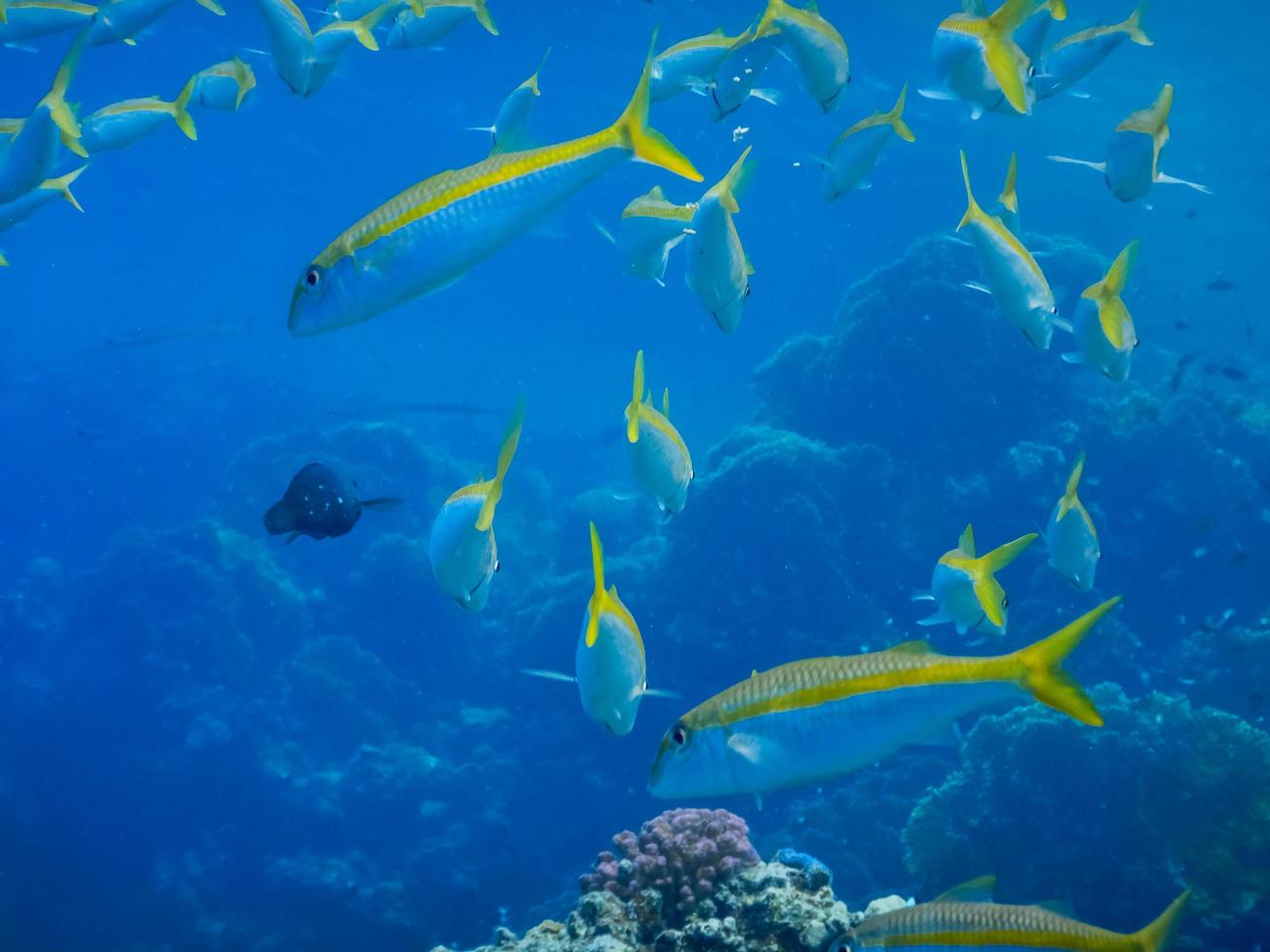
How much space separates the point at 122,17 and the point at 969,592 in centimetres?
626

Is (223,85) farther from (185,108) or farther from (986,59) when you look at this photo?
(986,59)

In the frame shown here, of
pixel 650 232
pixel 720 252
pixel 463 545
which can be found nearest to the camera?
pixel 463 545

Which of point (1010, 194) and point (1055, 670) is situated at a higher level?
point (1010, 194)

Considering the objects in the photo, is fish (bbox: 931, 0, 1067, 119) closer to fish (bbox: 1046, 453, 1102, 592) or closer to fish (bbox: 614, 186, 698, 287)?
fish (bbox: 614, 186, 698, 287)

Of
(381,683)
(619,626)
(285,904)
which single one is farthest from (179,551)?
(619,626)

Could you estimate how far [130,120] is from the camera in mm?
5348

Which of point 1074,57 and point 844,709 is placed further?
point 1074,57

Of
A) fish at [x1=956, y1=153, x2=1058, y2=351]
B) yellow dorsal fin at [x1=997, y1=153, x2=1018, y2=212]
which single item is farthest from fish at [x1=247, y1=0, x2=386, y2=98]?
yellow dorsal fin at [x1=997, y1=153, x2=1018, y2=212]

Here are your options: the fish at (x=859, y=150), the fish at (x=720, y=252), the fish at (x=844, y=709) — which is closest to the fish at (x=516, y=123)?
the fish at (x=720, y=252)

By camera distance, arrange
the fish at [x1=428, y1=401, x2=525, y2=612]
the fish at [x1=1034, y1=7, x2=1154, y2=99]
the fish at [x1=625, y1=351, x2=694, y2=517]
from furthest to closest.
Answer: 1. the fish at [x1=1034, y1=7, x2=1154, y2=99]
2. the fish at [x1=625, y1=351, x2=694, y2=517]
3. the fish at [x1=428, y1=401, x2=525, y2=612]

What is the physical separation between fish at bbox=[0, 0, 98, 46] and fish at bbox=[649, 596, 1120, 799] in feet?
20.1

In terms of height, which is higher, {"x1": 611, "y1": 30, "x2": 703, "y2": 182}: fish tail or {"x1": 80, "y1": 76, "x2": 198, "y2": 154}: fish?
{"x1": 611, "y1": 30, "x2": 703, "y2": 182}: fish tail

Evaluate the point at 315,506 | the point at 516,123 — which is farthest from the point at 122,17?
the point at 516,123

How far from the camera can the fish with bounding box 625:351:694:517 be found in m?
3.64
